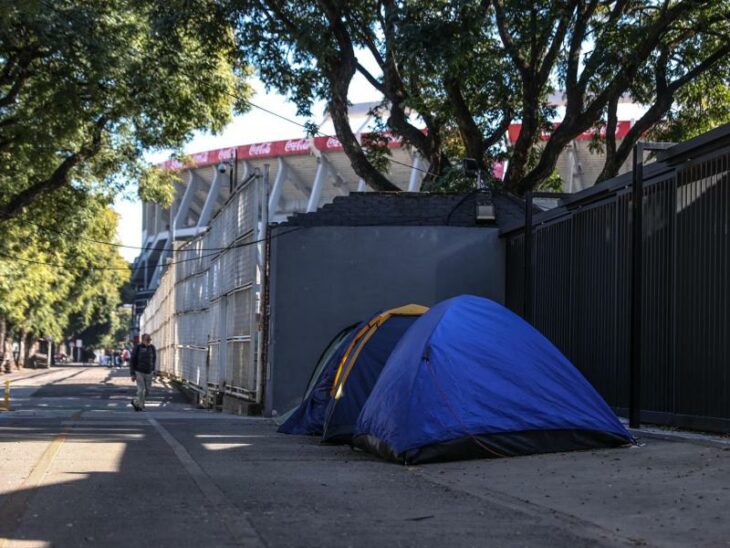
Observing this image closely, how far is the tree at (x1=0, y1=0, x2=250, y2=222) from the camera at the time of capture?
2275 centimetres

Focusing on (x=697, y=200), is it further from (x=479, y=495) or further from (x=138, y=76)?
(x=138, y=76)

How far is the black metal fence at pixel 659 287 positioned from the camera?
1123 centimetres

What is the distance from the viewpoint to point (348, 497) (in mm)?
7672

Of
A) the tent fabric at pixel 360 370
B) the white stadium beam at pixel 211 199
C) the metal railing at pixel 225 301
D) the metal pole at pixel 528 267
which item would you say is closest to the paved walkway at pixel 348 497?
the tent fabric at pixel 360 370

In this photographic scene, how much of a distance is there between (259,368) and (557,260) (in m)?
6.23

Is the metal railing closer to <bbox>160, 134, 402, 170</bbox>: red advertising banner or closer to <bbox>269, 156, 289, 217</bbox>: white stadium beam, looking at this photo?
<bbox>160, 134, 402, 170</bbox>: red advertising banner

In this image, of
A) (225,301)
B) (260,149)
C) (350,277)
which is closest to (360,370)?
(350,277)

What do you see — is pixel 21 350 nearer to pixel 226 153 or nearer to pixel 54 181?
pixel 226 153

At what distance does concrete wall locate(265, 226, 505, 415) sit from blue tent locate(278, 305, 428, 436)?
14.1ft

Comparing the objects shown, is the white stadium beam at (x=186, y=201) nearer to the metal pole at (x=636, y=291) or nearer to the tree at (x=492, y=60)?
the tree at (x=492, y=60)

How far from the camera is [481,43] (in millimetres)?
21344

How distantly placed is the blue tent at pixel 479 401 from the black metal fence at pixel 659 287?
1621mm

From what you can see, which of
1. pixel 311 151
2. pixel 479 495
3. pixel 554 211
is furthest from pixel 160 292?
pixel 479 495

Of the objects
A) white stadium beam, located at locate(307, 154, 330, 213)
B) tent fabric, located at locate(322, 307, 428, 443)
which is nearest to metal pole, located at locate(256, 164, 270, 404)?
tent fabric, located at locate(322, 307, 428, 443)
